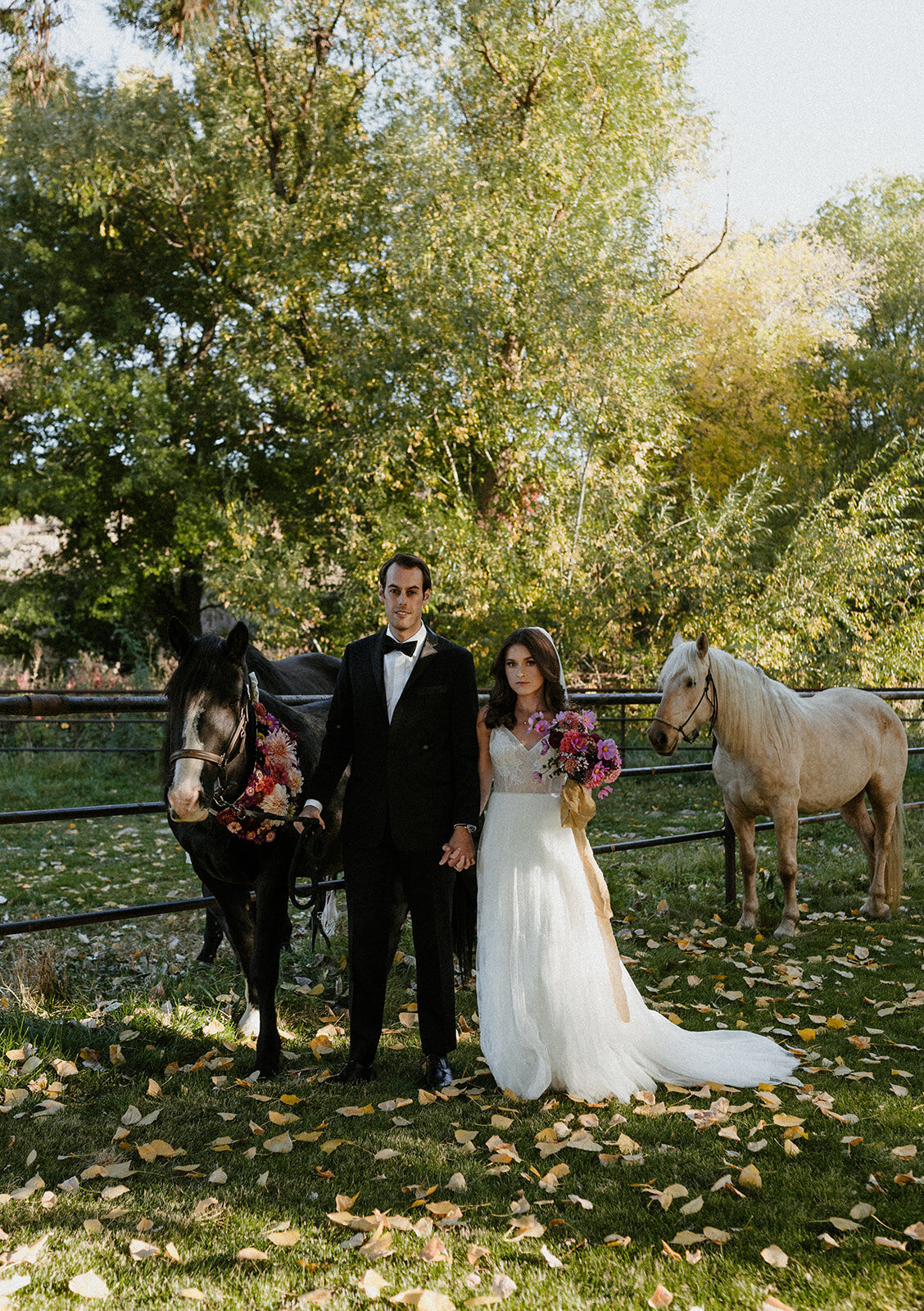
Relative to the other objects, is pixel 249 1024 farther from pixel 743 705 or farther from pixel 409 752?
pixel 743 705

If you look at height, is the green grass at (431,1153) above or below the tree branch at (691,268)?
below

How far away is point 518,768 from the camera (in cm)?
360

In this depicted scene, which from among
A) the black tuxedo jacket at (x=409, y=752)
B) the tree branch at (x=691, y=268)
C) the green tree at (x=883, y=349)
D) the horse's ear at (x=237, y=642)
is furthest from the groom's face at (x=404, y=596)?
the green tree at (x=883, y=349)

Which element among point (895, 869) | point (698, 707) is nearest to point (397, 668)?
point (698, 707)

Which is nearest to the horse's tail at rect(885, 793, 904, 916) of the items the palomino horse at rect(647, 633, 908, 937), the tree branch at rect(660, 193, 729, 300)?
the palomino horse at rect(647, 633, 908, 937)

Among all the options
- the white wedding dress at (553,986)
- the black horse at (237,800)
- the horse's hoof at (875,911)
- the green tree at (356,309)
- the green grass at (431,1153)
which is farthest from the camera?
the green tree at (356,309)

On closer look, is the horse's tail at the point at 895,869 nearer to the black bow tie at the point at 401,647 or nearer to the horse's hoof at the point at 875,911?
the horse's hoof at the point at 875,911

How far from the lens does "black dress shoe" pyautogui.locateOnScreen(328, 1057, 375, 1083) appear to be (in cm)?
344

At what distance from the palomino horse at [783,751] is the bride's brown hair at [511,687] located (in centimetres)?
184

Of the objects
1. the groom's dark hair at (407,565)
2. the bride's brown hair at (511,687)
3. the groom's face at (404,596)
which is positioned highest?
the groom's dark hair at (407,565)

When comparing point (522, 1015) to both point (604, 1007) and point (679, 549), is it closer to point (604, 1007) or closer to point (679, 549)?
point (604, 1007)

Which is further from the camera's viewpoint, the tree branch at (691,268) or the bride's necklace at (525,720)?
the tree branch at (691,268)

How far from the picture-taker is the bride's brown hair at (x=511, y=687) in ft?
11.8

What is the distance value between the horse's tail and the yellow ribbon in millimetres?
3244
